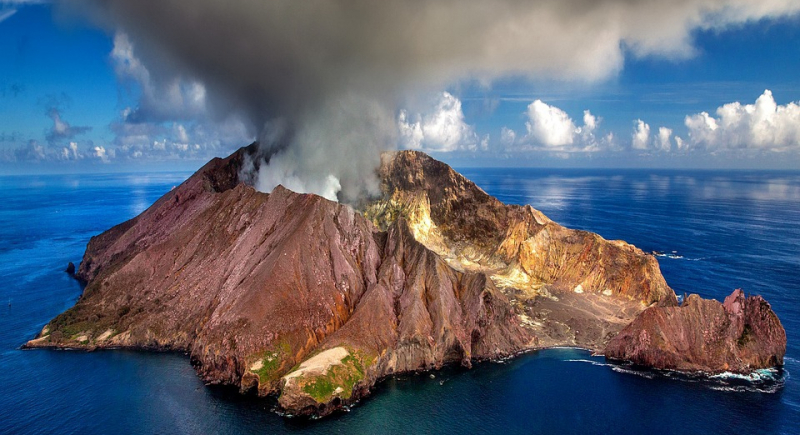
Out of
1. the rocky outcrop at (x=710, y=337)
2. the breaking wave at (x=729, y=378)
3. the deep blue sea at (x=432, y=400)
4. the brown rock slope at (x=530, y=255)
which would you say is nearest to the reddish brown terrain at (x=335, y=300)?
the rocky outcrop at (x=710, y=337)

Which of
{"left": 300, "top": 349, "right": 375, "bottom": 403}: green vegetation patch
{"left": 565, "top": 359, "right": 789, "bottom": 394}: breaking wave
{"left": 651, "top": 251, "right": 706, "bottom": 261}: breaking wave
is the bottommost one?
{"left": 565, "top": 359, "right": 789, "bottom": 394}: breaking wave

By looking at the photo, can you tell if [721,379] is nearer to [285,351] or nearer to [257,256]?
[285,351]

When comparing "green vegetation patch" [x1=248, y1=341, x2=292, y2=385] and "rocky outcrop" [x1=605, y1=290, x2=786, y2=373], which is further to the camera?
"rocky outcrop" [x1=605, y1=290, x2=786, y2=373]

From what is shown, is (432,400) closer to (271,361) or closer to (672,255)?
(271,361)

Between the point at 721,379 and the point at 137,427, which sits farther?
the point at 721,379

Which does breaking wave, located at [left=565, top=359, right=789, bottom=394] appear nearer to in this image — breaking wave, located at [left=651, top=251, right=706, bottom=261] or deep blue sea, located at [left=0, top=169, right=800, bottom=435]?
deep blue sea, located at [left=0, top=169, right=800, bottom=435]

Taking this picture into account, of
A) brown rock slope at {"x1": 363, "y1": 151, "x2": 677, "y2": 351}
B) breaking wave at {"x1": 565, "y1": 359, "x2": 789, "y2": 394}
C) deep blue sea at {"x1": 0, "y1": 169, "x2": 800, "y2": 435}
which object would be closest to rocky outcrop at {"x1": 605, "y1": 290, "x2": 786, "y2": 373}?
breaking wave at {"x1": 565, "y1": 359, "x2": 789, "y2": 394}

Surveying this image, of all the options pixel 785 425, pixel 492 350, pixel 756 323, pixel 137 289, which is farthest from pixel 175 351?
pixel 756 323
